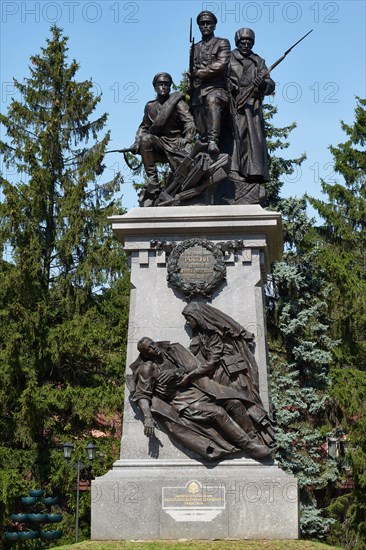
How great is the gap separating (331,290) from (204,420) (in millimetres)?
15153

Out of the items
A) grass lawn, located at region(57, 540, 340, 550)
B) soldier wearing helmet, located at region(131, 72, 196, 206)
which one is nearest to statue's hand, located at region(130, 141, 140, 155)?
soldier wearing helmet, located at region(131, 72, 196, 206)

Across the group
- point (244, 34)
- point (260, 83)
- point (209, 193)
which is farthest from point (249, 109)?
point (209, 193)

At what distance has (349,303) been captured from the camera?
27.9 metres

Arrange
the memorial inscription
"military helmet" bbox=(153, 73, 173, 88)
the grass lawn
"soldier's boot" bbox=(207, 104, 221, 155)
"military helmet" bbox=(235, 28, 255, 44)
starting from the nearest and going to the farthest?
the grass lawn → the memorial inscription → "soldier's boot" bbox=(207, 104, 221, 155) → "military helmet" bbox=(153, 73, 173, 88) → "military helmet" bbox=(235, 28, 255, 44)

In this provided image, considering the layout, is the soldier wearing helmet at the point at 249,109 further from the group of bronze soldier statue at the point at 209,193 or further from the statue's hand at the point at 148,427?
the statue's hand at the point at 148,427

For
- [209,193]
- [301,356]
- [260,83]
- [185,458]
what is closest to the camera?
[185,458]

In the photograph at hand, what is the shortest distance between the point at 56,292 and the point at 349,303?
7.51 metres

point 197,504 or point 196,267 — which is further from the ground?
point 196,267

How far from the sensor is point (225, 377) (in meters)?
13.6

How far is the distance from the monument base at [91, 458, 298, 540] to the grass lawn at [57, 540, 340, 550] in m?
0.27

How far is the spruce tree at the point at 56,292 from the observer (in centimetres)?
2638

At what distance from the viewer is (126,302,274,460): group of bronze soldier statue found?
43.9 feet

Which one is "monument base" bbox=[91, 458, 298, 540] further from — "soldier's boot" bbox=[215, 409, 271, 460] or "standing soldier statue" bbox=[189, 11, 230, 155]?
"standing soldier statue" bbox=[189, 11, 230, 155]

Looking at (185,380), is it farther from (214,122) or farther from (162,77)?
(162,77)
